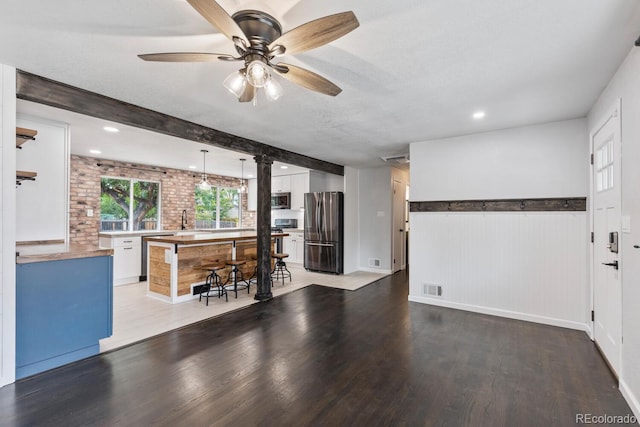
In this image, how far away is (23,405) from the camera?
199 centimetres

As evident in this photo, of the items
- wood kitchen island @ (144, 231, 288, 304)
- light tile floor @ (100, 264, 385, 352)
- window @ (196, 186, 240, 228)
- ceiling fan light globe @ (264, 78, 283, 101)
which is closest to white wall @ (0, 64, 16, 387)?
light tile floor @ (100, 264, 385, 352)

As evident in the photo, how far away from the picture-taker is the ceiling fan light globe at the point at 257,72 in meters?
1.69

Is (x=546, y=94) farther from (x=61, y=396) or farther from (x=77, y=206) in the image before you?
(x=77, y=206)

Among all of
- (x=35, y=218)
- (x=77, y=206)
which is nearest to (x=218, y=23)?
(x=35, y=218)

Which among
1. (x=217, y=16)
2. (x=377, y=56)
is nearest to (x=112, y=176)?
(x=217, y=16)

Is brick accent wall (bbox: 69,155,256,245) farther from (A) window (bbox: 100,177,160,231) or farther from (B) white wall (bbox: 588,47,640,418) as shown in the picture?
(B) white wall (bbox: 588,47,640,418)

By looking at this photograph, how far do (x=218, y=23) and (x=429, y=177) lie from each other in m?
3.60

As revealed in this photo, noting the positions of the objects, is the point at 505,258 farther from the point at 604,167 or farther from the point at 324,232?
the point at 324,232

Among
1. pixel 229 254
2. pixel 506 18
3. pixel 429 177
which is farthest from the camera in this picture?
pixel 229 254

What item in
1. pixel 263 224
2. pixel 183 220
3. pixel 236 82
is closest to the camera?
pixel 236 82

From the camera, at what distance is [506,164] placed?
3781 millimetres

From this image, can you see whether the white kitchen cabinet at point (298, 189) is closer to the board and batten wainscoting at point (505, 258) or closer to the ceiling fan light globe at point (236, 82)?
the board and batten wainscoting at point (505, 258)

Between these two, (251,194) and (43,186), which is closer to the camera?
(43,186)

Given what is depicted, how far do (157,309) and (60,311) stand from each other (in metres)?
1.56
